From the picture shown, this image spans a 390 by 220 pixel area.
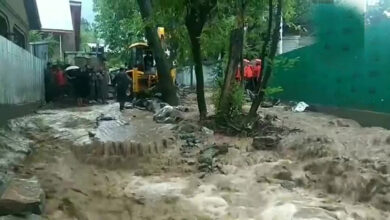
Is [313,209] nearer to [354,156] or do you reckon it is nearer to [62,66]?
[354,156]

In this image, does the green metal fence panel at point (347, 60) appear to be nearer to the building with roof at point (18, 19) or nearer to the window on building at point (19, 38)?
the building with roof at point (18, 19)

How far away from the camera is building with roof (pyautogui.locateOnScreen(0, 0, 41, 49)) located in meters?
15.3

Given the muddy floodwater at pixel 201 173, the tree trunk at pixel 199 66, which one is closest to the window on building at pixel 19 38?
the muddy floodwater at pixel 201 173

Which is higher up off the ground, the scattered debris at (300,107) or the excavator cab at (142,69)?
the excavator cab at (142,69)

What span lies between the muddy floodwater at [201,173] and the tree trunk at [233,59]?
1.28 meters

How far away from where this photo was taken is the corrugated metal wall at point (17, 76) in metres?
9.89


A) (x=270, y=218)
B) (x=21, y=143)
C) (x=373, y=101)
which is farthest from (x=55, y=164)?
(x=373, y=101)

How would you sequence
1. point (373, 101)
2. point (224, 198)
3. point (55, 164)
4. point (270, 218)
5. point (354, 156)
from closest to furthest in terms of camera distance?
point (270, 218)
point (224, 198)
point (354, 156)
point (55, 164)
point (373, 101)

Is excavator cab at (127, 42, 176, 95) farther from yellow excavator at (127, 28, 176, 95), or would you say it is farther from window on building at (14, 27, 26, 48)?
window on building at (14, 27, 26, 48)

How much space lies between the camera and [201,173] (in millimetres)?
7887

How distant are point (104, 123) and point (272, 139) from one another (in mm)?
4614

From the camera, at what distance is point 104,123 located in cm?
1212

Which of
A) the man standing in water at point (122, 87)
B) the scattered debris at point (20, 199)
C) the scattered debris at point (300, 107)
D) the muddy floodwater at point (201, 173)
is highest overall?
the man standing in water at point (122, 87)

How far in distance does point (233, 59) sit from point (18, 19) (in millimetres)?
9955
